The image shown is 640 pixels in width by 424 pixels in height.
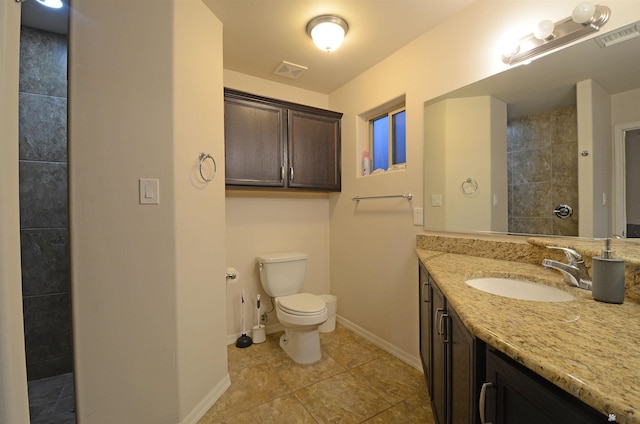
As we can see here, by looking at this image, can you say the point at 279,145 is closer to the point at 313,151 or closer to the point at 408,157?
the point at 313,151

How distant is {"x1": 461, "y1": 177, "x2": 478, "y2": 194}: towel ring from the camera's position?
1.68 metres

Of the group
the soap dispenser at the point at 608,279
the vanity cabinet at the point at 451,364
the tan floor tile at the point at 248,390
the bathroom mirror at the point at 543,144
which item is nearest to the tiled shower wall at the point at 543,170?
the bathroom mirror at the point at 543,144

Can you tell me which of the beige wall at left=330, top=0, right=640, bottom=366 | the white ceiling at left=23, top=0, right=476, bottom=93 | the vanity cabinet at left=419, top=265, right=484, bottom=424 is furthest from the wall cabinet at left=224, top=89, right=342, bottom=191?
the vanity cabinet at left=419, top=265, right=484, bottom=424

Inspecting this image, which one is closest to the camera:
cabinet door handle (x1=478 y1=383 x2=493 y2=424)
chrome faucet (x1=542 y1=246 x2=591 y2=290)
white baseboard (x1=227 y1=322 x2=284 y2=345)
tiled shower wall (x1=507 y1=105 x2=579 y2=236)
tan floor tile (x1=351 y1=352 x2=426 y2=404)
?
cabinet door handle (x1=478 y1=383 x2=493 y2=424)

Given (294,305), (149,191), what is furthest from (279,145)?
(294,305)

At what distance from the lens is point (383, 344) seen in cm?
227

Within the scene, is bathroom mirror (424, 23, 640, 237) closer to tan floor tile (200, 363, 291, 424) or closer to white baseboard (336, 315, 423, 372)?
white baseboard (336, 315, 423, 372)

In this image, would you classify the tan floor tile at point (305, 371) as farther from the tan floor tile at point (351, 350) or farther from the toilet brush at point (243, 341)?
the toilet brush at point (243, 341)

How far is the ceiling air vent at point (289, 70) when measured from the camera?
2.28 metres

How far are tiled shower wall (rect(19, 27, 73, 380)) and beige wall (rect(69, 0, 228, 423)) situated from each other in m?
0.91

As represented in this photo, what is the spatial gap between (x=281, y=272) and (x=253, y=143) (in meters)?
1.14

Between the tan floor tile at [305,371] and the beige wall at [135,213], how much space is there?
1.85 feet

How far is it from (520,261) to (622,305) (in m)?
Answer: 0.61

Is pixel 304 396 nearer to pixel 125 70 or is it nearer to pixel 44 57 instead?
pixel 125 70
